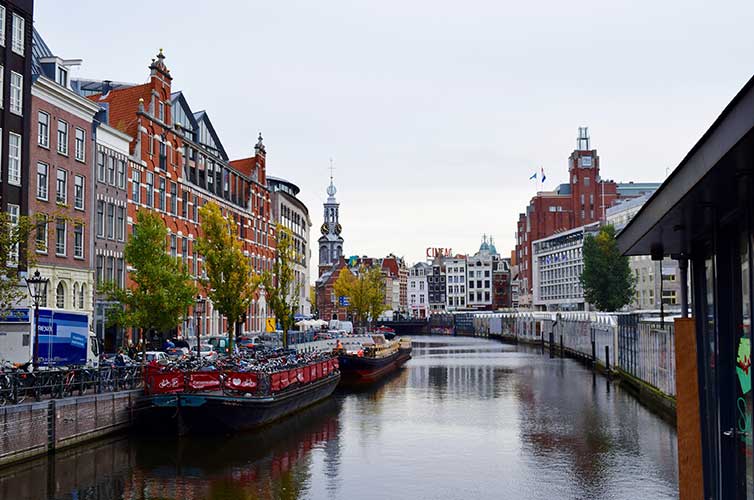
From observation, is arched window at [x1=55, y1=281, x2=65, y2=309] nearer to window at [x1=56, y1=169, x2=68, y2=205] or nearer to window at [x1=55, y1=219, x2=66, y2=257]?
window at [x1=55, y1=219, x2=66, y2=257]

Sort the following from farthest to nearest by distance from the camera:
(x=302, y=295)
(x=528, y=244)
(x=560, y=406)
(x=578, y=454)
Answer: (x=528, y=244), (x=302, y=295), (x=560, y=406), (x=578, y=454)

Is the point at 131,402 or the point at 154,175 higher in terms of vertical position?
the point at 154,175

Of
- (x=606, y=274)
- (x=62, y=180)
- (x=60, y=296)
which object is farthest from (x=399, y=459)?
(x=606, y=274)

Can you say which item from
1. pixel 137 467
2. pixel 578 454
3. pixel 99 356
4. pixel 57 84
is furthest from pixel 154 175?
pixel 578 454

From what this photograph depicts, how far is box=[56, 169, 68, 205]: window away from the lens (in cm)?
4497

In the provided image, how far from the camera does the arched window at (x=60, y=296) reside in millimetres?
44666

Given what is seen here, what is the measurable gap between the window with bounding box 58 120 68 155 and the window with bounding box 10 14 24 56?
599 centimetres

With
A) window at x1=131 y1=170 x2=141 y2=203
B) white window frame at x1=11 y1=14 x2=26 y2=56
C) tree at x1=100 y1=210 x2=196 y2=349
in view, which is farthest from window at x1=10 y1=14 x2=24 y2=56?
window at x1=131 y1=170 x2=141 y2=203

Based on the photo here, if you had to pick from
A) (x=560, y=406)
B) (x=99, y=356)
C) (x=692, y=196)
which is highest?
(x=692, y=196)

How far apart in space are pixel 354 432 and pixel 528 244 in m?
136

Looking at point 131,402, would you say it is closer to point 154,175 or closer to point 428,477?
point 428,477

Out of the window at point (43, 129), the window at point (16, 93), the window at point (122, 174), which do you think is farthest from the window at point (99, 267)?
the window at point (16, 93)

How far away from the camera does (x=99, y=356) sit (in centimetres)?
3950

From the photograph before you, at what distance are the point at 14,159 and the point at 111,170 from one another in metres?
12.5
